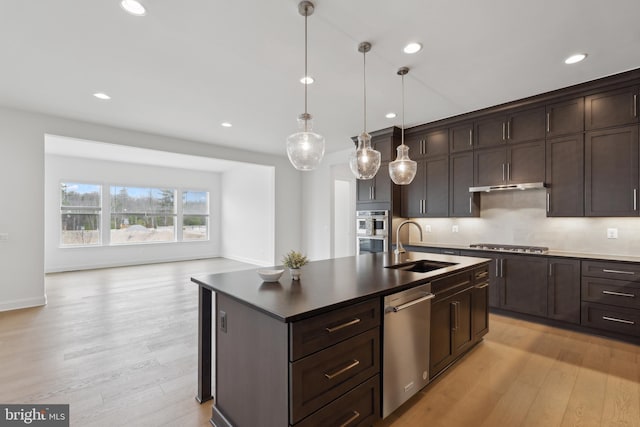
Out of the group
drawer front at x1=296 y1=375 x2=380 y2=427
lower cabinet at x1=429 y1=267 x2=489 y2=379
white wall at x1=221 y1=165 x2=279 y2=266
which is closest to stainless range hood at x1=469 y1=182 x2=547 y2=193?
lower cabinet at x1=429 y1=267 x2=489 y2=379

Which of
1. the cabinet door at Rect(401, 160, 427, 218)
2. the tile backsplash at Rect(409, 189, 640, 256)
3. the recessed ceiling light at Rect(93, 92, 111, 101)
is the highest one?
the recessed ceiling light at Rect(93, 92, 111, 101)

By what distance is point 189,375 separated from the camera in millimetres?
2346

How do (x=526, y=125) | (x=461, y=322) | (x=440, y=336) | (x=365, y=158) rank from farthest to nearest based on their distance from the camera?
(x=526, y=125), (x=365, y=158), (x=461, y=322), (x=440, y=336)

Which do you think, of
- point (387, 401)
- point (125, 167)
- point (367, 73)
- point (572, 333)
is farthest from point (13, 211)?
point (572, 333)

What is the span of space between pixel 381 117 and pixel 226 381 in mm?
3896

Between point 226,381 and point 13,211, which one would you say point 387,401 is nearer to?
point 226,381

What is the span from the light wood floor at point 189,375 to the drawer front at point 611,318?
0.15 m

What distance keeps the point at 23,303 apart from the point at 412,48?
5841 millimetres

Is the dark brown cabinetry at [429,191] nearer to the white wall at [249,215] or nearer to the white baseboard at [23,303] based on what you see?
the white wall at [249,215]

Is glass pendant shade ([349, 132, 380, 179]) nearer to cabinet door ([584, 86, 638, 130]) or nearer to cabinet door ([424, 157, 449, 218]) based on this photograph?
cabinet door ([424, 157, 449, 218])

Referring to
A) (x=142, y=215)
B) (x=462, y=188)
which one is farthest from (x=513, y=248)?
(x=142, y=215)

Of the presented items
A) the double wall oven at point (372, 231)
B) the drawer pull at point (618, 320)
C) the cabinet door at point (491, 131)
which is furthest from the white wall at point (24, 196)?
the drawer pull at point (618, 320)

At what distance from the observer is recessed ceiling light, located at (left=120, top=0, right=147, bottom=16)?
6.49 ft

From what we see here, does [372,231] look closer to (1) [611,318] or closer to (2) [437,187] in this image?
(2) [437,187]
